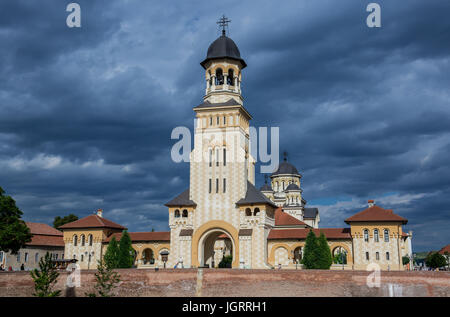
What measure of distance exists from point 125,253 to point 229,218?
12.3 meters

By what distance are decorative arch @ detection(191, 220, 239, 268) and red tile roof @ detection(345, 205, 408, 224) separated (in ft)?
42.1

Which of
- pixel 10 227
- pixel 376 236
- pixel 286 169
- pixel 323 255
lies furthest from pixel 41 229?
pixel 286 169

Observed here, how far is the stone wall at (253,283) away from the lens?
34938mm

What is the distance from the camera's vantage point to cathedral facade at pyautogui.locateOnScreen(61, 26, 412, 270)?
48062 millimetres

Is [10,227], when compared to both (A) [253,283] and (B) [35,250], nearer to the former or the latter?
(B) [35,250]

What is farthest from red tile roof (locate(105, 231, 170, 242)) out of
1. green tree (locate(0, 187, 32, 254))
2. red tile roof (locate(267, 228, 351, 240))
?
red tile roof (locate(267, 228, 351, 240))

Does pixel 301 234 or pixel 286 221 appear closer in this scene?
pixel 301 234

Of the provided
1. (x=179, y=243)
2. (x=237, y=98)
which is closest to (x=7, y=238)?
(x=179, y=243)

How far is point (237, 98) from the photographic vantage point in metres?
52.9

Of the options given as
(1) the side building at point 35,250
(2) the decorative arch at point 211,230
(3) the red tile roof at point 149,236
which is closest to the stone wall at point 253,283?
(2) the decorative arch at point 211,230

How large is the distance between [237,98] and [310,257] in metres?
20.5

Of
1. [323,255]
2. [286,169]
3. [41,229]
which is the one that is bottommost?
[323,255]

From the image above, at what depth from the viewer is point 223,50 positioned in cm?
5259
